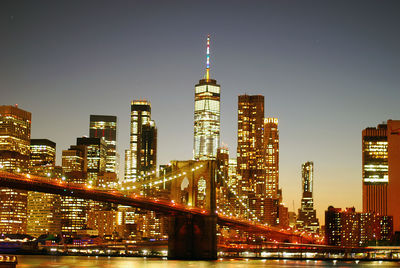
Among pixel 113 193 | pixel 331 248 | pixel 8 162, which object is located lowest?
pixel 331 248

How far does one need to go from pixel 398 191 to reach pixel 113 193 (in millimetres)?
138520

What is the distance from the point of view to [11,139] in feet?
625

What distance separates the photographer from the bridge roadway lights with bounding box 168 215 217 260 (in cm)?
7250

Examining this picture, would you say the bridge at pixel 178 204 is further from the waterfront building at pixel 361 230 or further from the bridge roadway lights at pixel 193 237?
the waterfront building at pixel 361 230

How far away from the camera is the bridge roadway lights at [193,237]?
238 ft

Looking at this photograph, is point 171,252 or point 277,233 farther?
point 277,233

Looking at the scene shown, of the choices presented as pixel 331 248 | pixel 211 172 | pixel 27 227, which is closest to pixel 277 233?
pixel 331 248

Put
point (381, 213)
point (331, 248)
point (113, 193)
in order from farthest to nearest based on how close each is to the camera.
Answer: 1. point (381, 213)
2. point (331, 248)
3. point (113, 193)

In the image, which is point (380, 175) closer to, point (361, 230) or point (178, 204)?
point (361, 230)

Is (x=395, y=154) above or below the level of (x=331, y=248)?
above

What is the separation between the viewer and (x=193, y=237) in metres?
73.2

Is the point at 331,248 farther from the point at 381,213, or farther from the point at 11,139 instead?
the point at 11,139

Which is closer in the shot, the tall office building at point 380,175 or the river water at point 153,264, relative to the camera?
the river water at point 153,264

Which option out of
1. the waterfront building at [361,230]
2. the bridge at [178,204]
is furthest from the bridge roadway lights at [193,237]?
the waterfront building at [361,230]
